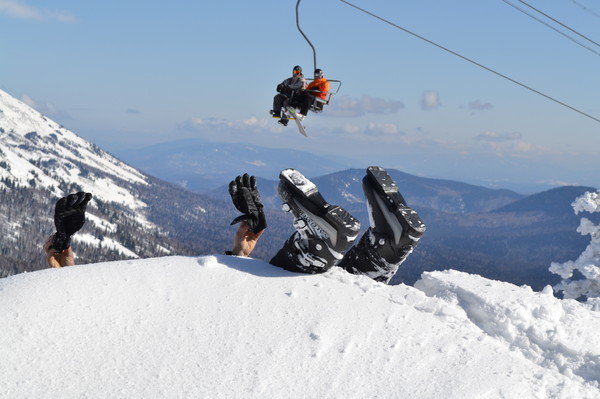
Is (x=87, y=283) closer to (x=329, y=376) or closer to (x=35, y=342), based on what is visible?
(x=35, y=342)

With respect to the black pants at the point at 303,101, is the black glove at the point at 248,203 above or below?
below

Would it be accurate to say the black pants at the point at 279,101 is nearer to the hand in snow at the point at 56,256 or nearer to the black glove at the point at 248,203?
the black glove at the point at 248,203

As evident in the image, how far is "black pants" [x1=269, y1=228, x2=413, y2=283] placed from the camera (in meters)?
6.21

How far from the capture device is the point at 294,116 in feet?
44.5

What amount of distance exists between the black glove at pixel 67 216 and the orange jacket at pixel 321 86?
7500 millimetres

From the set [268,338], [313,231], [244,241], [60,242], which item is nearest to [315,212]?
[313,231]

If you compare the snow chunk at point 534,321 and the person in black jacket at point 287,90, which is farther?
the person in black jacket at point 287,90

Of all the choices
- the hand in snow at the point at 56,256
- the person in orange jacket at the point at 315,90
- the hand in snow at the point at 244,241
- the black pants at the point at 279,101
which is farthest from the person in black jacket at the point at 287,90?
the hand in snow at the point at 56,256

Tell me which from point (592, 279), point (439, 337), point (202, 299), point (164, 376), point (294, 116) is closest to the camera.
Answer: point (164, 376)

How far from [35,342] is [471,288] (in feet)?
17.0

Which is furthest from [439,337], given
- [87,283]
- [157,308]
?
[87,283]

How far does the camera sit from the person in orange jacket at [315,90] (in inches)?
513

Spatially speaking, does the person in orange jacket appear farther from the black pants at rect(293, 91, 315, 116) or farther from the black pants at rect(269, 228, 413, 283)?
the black pants at rect(269, 228, 413, 283)

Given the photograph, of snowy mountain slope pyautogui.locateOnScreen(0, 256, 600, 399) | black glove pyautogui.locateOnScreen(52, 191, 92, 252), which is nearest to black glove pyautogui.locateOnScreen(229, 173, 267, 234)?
snowy mountain slope pyautogui.locateOnScreen(0, 256, 600, 399)
